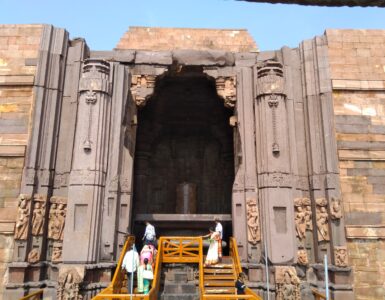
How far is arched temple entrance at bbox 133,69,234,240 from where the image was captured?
16312 mm

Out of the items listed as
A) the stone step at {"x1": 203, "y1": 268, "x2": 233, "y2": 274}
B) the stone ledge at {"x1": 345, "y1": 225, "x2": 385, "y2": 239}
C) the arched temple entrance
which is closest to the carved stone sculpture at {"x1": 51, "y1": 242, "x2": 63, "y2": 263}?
the stone step at {"x1": 203, "y1": 268, "x2": 233, "y2": 274}

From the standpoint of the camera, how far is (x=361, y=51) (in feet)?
40.2

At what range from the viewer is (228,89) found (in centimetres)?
1263

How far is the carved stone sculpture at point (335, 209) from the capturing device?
10492 millimetres

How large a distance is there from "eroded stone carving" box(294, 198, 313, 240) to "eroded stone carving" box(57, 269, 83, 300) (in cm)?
670

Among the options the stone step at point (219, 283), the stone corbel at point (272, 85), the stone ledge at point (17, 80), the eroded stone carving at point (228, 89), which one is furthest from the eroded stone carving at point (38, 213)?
the stone corbel at point (272, 85)

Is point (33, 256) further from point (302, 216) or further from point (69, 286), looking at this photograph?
point (302, 216)

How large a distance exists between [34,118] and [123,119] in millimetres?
2887

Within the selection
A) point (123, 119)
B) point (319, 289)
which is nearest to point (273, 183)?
point (319, 289)

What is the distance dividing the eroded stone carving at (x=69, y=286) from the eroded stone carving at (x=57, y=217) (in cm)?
143

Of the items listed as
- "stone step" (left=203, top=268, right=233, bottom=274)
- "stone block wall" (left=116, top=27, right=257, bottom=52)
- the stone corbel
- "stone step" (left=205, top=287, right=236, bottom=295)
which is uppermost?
"stone block wall" (left=116, top=27, right=257, bottom=52)

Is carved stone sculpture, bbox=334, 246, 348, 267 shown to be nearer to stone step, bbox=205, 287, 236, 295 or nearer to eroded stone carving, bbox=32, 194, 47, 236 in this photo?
Answer: stone step, bbox=205, 287, 236, 295

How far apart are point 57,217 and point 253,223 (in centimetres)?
613

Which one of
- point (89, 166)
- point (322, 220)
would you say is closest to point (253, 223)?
Result: point (322, 220)
